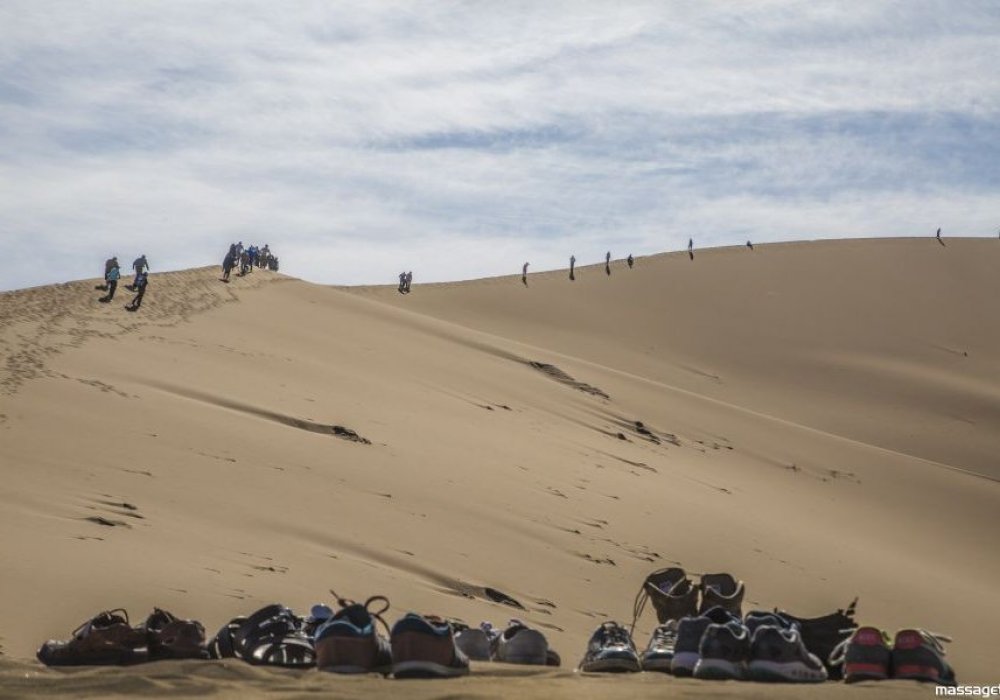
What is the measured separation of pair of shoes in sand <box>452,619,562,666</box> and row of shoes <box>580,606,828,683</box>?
298 millimetres

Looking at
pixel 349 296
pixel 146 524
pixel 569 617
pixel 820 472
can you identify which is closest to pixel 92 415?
pixel 146 524

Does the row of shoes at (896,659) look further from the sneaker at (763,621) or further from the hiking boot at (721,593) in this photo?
the hiking boot at (721,593)

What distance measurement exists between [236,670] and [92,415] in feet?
22.8

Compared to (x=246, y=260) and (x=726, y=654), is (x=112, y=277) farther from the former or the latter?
(x=726, y=654)

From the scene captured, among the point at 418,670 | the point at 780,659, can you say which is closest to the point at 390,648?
the point at 418,670

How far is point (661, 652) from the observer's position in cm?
622

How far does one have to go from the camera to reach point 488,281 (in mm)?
40188

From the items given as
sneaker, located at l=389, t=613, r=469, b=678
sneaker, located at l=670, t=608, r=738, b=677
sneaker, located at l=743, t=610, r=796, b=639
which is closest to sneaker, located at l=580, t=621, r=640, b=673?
sneaker, located at l=670, t=608, r=738, b=677

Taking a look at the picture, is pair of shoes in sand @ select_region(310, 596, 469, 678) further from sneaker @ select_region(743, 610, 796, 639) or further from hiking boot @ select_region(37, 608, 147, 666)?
sneaker @ select_region(743, 610, 796, 639)

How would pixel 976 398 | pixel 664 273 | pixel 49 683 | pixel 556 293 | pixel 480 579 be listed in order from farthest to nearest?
pixel 664 273 → pixel 556 293 → pixel 976 398 → pixel 480 579 → pixel 49 683

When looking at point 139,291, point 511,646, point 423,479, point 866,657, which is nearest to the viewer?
point 866,657

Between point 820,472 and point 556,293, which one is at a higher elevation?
point 556,293

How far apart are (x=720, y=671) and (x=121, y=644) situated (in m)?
2.71

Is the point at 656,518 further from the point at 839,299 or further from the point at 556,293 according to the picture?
the point at 839,299
